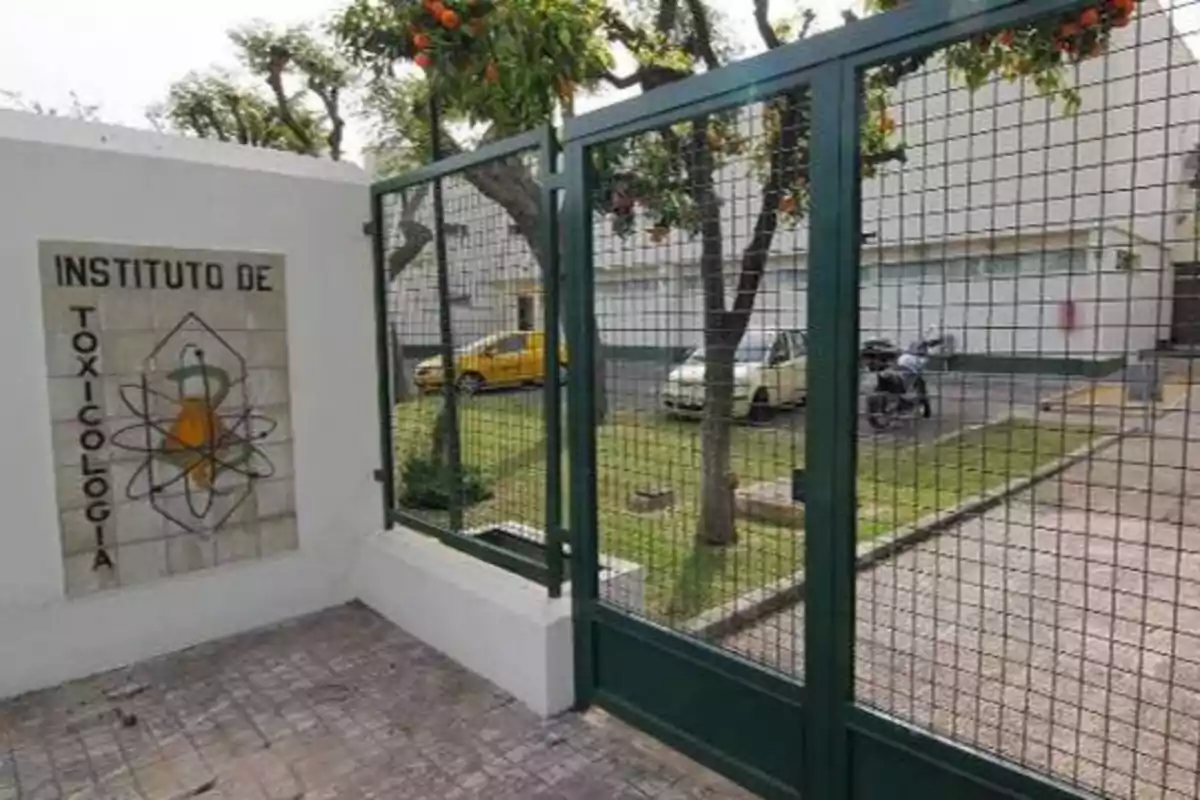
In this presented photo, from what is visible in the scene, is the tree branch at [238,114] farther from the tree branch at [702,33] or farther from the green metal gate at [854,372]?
the green metal gate at [854,372]

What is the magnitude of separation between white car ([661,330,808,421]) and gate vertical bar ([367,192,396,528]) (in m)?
1.83

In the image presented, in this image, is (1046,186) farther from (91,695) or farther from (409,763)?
(91,695)

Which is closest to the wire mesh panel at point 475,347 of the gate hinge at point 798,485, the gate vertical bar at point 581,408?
the gate vertical bar at point 581,408

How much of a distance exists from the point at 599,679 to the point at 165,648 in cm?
212

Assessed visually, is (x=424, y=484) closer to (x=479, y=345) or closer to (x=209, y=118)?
(x=479, y=345)

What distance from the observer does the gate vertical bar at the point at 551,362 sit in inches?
117

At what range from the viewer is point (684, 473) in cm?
335

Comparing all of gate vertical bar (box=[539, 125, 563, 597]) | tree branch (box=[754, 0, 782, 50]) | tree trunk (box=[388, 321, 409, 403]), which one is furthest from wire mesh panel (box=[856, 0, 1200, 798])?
tree trunk (box=[388, 321, 409, 403])

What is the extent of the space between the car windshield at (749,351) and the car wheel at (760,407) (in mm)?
137

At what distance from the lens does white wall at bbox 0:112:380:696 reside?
3.24 meters

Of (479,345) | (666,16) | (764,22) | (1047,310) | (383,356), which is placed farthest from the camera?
(666,16)

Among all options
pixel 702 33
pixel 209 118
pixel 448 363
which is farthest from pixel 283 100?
pixel 448 363

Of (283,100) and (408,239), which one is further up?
(283,100)

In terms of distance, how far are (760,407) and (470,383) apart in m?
1.66
